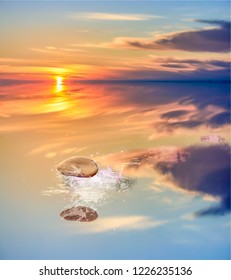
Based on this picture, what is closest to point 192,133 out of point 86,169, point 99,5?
point 86,169

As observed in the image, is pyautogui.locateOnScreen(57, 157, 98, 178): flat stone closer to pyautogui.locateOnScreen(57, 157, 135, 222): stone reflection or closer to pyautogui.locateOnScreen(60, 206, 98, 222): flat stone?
pyautogui.locateOnScreen(57, 157, 135, 222): stone reflection

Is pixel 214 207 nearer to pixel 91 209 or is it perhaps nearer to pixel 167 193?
pixel 167 193

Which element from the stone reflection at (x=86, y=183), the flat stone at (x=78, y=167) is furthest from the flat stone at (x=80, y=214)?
the flat stone at (x=78, y=167)

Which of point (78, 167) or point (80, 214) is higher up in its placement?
point (78, 167)

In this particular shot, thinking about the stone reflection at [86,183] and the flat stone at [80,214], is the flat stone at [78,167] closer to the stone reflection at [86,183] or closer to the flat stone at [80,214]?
the stone reflection at [86,183]

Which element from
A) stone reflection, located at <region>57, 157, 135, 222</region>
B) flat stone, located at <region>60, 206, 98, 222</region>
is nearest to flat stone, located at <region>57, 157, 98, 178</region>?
stone reflection, located at <region>57, 157, 135, 222</region>
